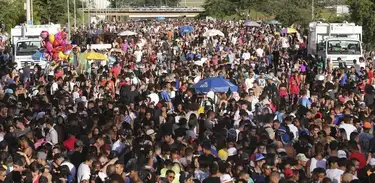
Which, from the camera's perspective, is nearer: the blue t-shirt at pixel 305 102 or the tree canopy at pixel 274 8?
the blue t-shirt at pixel 305 102

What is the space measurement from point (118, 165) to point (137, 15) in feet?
506

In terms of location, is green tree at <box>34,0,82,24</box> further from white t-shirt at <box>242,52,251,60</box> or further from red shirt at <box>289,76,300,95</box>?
red shirt at <box>289,76,300,95</box>

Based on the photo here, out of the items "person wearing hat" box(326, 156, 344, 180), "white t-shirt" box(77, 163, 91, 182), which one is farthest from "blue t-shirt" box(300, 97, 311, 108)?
"white t-shirt" box(77, 163, 91, 182)

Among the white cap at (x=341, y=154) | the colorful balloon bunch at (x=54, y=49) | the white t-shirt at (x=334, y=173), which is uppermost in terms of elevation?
the colorful balloon bunch at (x=54, y=49)

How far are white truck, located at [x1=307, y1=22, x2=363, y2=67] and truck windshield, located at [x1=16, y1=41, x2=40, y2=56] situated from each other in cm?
1134

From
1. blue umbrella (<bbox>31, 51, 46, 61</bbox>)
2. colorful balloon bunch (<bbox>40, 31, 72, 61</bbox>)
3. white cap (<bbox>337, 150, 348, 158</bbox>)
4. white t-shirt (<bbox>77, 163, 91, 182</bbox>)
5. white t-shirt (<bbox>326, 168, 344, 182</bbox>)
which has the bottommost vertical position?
white t-shirt (<bbox>77, 163, 91, 182</bbox>)

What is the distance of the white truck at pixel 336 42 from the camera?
3180cm

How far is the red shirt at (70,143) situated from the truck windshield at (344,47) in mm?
19827

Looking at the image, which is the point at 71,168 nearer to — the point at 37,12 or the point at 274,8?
the point at 37,12

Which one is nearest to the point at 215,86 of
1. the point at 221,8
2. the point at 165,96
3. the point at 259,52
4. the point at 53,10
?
the point at 165,96

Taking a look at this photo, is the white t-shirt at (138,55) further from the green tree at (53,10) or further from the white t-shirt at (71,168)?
the green tree at (53,10)

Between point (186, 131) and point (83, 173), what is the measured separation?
3482 mm

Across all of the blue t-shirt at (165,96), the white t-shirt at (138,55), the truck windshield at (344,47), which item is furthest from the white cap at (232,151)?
the white t-shirt at (138,55)

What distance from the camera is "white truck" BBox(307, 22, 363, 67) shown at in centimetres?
3180
